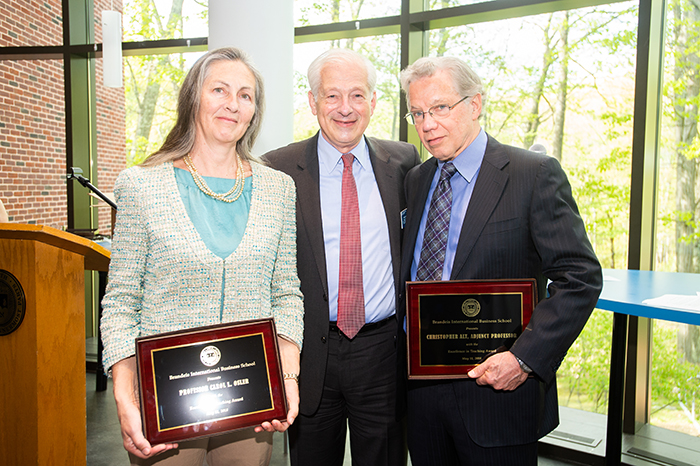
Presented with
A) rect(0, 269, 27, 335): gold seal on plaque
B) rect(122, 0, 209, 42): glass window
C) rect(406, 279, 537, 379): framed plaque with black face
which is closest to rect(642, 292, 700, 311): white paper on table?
rect(406, 279, 537, 379): framed plaque with black face

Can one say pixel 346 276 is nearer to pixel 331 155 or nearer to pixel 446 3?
pixel 331 155

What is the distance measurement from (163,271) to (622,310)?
177cm

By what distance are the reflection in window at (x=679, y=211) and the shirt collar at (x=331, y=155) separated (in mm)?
2350

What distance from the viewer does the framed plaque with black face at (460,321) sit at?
1.52 m

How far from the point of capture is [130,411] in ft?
4.36

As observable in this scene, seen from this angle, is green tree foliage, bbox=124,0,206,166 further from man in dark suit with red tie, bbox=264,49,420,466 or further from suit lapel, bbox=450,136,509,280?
suit lapel, bbox=450,136,509,280

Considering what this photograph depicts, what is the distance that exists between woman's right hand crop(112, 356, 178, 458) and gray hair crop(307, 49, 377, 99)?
131cm

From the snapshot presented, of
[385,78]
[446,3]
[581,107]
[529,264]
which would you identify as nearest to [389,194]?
[529,264]

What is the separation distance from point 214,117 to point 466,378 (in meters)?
1.13

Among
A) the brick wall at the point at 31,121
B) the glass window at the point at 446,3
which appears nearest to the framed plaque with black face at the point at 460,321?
the glass window at the point at 446,3

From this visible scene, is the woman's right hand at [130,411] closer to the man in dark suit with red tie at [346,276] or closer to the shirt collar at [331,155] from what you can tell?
the man in dark suit with red tie at [346,276]

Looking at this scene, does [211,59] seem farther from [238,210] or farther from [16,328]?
[16,328]

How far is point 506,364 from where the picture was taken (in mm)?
1537

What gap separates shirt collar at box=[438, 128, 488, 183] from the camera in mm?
1764
